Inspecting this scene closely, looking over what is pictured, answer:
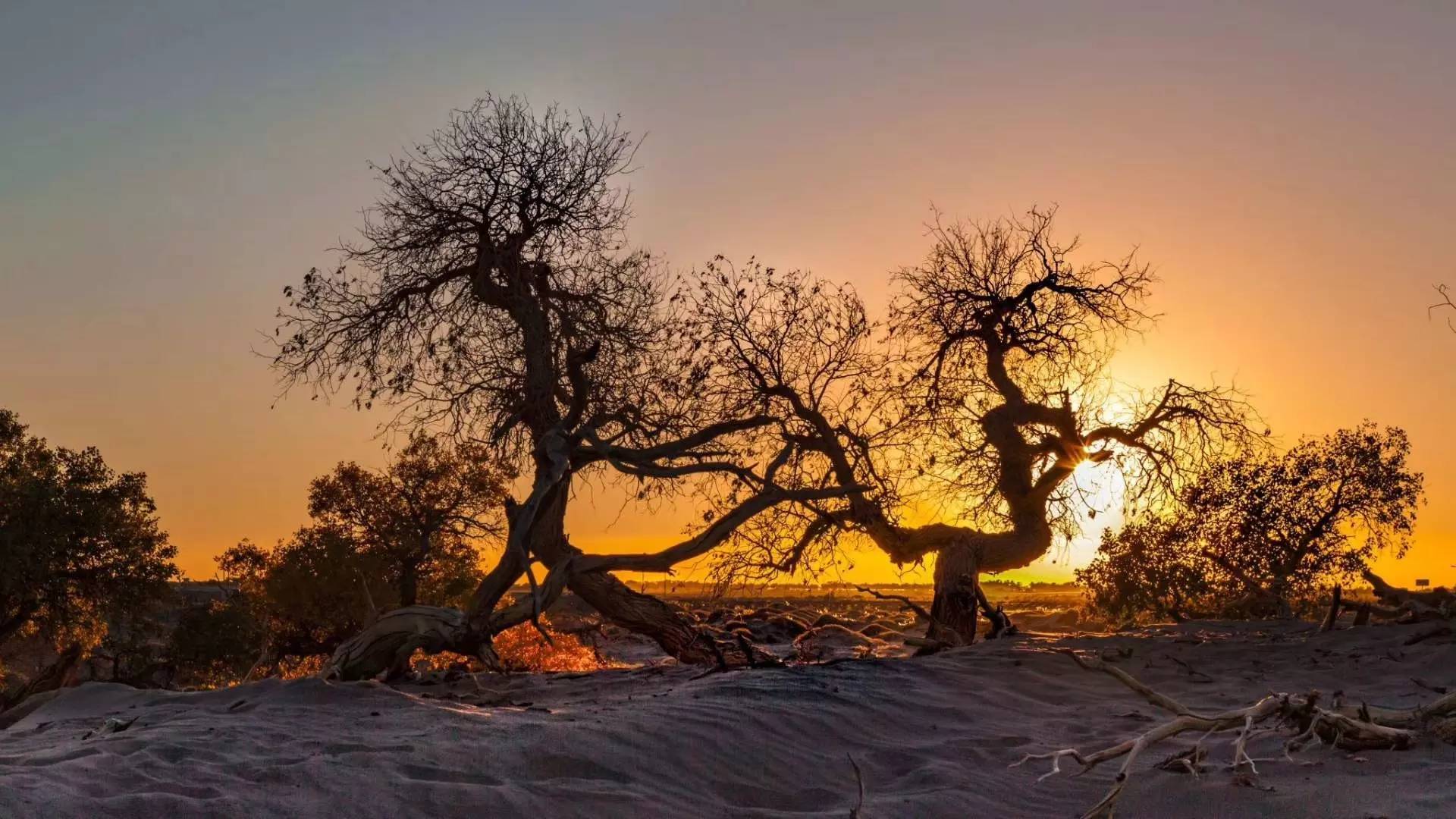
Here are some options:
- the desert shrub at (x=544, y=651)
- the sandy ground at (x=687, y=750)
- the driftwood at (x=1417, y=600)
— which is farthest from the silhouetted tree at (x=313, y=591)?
the driftwood at (x=1417, y=600)

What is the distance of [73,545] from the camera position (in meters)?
15.7

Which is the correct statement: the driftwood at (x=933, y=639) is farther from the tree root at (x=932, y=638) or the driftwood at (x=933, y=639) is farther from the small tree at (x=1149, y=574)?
the small tree at (x=1149, y=574)

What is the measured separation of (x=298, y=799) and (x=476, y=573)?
13264 mm

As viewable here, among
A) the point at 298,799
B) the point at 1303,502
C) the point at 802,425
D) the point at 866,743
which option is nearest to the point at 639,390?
the point at 802,425

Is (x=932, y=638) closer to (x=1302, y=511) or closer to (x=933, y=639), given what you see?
(x=933, y=639)

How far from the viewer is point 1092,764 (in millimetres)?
5254

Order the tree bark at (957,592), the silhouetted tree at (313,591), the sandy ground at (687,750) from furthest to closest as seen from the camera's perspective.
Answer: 1. the silhouetted tree at (313,591)
2. the tree bark at (957,592)
3. the sandy ground at (687,750)

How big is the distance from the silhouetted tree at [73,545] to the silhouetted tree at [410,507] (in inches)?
94.1

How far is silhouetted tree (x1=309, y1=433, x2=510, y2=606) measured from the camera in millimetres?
16719

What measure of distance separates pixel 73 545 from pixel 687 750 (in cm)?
1316

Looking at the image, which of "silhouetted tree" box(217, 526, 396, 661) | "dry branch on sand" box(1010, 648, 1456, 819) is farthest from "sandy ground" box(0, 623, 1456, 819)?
"silhouetted tree" box(217, 526, 396, 661)

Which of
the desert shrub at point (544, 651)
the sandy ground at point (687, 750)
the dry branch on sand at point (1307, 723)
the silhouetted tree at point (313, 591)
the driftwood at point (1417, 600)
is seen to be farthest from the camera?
the silhouetted tree at point (313, 591)

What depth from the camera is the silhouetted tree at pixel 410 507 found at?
1672cm

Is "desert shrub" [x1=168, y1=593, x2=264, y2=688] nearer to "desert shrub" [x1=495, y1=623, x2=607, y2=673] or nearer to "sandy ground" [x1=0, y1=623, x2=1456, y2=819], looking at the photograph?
"desert shrub" [x1=495, y1=623, x2=607, y2=673]
